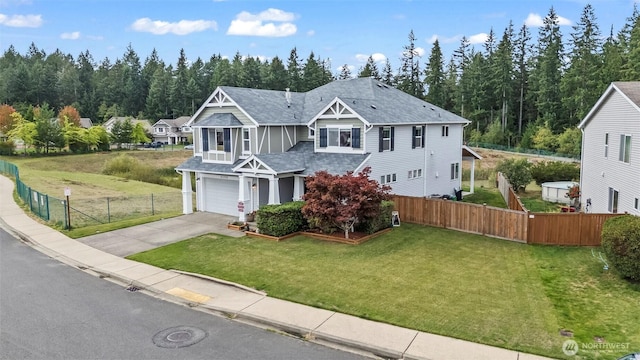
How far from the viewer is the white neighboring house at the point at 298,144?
23.5m

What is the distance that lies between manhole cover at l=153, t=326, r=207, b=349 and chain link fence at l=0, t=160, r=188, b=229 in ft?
45.5

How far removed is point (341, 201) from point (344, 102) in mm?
6475

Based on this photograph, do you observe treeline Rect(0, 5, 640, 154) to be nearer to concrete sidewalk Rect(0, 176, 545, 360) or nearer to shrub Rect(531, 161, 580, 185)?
shrub Rect(531, 161, 580, 185)

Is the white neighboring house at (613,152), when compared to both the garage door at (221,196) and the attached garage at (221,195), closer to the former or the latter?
the attached garage at (221,195)

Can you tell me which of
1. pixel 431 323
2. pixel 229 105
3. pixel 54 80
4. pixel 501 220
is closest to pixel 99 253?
pixel 229 105

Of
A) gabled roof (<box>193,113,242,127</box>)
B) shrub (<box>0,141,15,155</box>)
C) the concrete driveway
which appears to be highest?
gabled roof (<box>193,113,242,127</box>)

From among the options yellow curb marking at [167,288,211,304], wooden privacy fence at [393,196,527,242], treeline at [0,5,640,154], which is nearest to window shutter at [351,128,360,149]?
wooden privacy fence at [393,196,527,242]

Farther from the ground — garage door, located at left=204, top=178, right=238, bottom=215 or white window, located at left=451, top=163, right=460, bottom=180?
white window, located at left=451, top=163, right=460, bottom=180

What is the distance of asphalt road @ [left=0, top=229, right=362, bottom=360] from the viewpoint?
32.7 feet

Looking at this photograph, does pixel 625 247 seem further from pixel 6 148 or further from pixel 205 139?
pixel 6 148

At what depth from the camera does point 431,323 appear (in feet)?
36.4

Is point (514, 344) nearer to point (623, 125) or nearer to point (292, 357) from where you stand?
point (292, 357)

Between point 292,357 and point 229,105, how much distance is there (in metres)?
18.8

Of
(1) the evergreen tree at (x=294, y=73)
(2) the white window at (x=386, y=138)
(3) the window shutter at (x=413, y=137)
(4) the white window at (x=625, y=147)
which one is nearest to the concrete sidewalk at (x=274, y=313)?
(2) the white window at (x=386, y=138)
